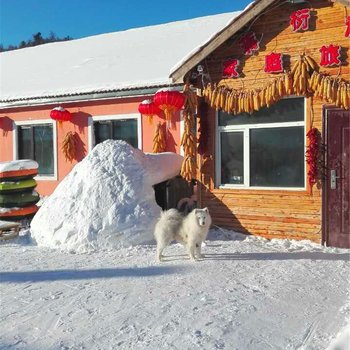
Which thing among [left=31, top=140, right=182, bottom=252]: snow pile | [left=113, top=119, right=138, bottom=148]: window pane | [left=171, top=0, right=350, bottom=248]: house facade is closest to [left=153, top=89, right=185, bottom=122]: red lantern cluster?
[left=171, top=0, right=350, bottom=248]: house facade

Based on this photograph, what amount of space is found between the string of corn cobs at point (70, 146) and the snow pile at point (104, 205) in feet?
15.4

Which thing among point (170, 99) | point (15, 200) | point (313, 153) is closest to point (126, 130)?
point (170, 99)

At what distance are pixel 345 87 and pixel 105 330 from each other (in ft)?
17.4

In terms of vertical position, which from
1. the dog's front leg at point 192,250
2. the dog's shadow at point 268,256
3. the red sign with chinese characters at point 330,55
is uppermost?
the red sign with chinese characters at point 330,55

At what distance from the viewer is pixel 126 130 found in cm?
1257

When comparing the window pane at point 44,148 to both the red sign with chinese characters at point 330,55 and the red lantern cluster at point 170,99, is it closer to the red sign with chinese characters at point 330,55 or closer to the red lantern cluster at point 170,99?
the red lantern cluster at point 170,99

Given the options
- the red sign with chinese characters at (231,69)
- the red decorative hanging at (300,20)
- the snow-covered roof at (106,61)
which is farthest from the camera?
the snow-covered roof at (106,61)

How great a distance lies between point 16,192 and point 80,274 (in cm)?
435

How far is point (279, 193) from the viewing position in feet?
26.6

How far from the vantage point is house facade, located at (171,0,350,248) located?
24.4 feet

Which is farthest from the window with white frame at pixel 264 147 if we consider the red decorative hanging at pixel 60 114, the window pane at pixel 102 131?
the red decorative hanging at pixel 60 114

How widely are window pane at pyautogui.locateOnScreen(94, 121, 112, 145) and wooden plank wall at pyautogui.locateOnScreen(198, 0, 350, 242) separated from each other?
4774mm

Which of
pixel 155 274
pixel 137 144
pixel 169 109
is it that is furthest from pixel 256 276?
pixel 137 144

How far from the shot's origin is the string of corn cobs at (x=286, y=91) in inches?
284
